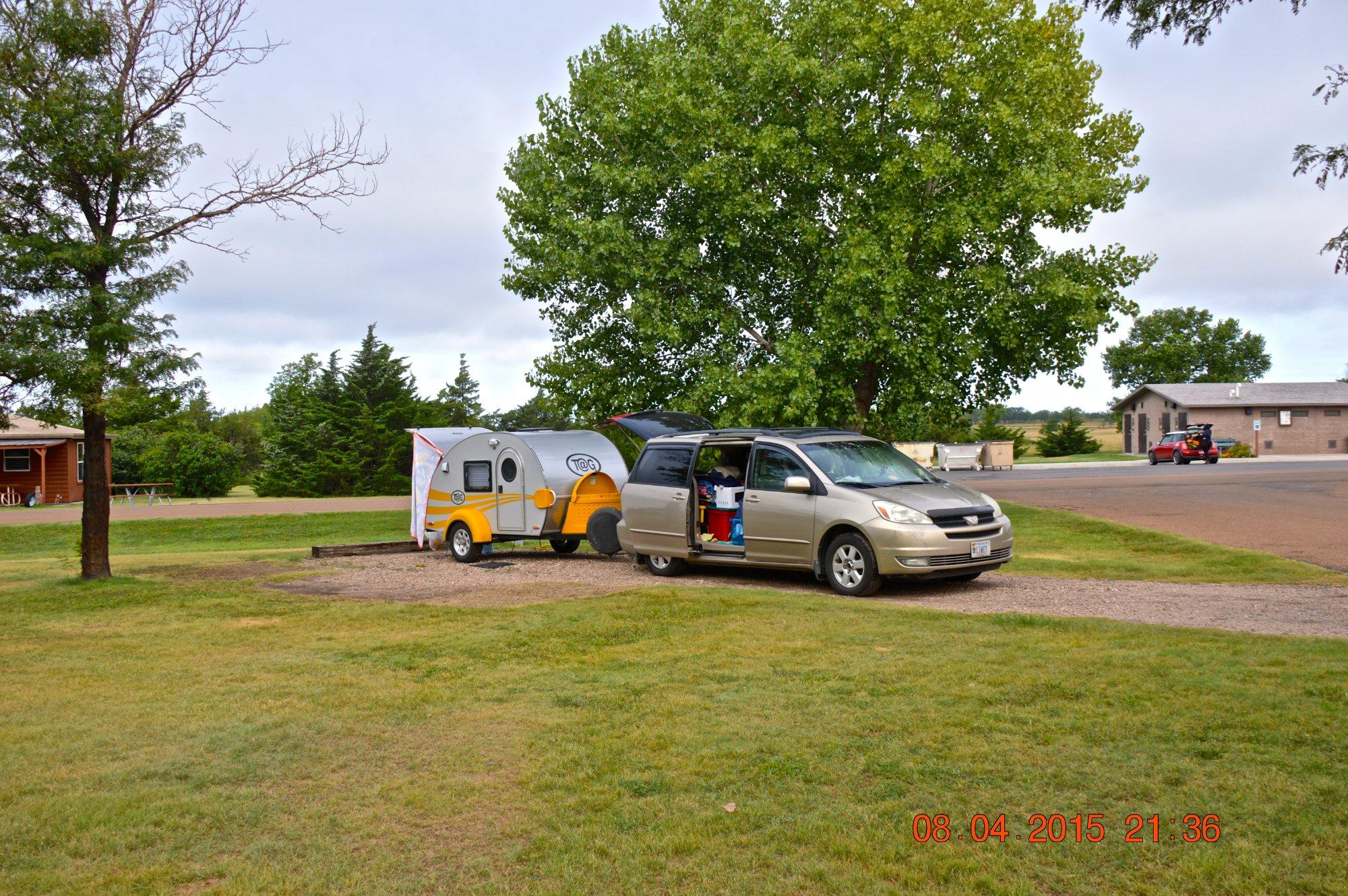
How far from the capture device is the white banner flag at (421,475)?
1831 cm

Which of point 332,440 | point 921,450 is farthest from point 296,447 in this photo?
point 921,450

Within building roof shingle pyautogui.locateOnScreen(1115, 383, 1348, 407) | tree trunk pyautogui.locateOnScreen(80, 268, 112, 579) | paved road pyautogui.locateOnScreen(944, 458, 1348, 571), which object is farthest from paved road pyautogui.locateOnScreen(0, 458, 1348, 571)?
building roof shingle pyautogui.locateOnScreen(1115, 383, 1348, 407)

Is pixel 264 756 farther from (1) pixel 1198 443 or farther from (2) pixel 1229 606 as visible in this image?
(1) pixel 1198 443

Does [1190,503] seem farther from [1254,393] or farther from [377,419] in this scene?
[1254,393]

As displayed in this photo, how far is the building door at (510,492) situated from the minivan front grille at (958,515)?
6999 mm

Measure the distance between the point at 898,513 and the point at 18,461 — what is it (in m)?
42.9

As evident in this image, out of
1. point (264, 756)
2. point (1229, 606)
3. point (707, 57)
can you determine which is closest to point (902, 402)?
point (707, 57)

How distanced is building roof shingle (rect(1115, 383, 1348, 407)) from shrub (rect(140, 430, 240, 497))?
5107 centimetres

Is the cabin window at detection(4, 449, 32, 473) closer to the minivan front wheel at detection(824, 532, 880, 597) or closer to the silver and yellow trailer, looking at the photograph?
the silver and yellow trailer

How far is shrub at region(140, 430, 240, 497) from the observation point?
47.6m

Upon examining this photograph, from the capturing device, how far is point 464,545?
16.6 metres

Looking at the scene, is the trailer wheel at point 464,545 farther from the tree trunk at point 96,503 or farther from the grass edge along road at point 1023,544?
the tree trunk at point 96,503

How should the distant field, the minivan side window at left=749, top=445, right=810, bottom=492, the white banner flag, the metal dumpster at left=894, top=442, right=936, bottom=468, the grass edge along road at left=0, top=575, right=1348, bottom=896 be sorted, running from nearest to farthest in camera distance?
the grass edge along road at left=0, top=575, right=1348, bottom=896 → the minivan side window at left=749, top=445, right=810, bottom=492 → the white banner flag → the metal dumpster at left=894, top=442, right=936, bottom=468 → the distant field

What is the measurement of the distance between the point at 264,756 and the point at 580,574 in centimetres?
871
